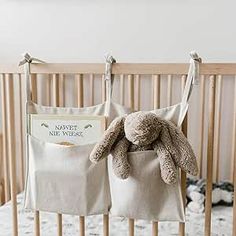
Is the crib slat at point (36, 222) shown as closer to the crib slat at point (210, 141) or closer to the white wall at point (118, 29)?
the crib slat at point (210, 141)

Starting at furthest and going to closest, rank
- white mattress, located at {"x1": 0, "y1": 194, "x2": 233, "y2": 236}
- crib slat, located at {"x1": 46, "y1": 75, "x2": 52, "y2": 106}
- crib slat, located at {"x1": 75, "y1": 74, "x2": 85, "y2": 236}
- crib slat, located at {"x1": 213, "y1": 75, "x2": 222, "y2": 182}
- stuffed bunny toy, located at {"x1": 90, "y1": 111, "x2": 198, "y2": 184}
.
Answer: crib slat, located at {"x1": 46, "y1": 75, "x2": 52, "y2": 106}
crib slat, located at {"x1": 213, "y1": 75, "x2": 222, "y2": 182}
white mattress, located at {"x1": 0, "y1": 194, "x2": 233, "y2": 236}
crib slat, located at {"x1": 75, "y1": 74, "x2": 85, "y2": 236}
stuffed bunny toy, located at {"x1": 90, "y1": 111, "x2": 198, "y2": 184}

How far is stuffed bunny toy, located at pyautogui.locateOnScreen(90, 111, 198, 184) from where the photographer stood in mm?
929

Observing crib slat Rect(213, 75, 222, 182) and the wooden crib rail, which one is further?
crib slat Rect(213, 75, 222, 182)

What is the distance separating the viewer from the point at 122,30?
1808mm

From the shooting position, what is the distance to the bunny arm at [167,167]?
930 millimetres

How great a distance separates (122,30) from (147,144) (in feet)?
3.14

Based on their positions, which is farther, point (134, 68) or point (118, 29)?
point (118, 29)

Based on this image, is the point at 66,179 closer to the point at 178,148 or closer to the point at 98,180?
the point at 98,180

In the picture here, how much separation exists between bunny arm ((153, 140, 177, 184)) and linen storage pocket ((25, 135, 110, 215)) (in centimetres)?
16

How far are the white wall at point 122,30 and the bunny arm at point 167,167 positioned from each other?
887 mm

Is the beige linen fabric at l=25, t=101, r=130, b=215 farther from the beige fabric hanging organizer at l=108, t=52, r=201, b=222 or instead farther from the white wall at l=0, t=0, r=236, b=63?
the white wall at l=0, t=0, r=236, b=63

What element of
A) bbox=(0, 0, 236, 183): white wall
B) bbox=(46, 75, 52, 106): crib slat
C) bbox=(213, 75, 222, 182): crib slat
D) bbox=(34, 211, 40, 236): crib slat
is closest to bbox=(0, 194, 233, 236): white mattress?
bbox=(34, 211, 40, 236): crib slat

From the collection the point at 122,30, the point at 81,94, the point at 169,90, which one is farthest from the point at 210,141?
the point at 122,30

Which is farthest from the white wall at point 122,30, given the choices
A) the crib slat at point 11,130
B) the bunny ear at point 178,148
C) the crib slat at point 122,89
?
the bunny ear at point 178,148
